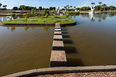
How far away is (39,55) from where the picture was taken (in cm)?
586

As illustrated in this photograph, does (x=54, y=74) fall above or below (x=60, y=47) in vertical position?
below

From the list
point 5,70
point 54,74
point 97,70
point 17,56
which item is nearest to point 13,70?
point 5,70

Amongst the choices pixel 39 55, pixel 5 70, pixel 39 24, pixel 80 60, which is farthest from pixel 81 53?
pixel 39 24

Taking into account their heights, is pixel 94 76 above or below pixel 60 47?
below

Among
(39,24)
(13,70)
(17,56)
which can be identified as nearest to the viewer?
(13,70)

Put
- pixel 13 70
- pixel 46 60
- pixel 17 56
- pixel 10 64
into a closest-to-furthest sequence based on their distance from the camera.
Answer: pixel 13 70
pixel 10 64
pixel 46 60
pixel 17 56

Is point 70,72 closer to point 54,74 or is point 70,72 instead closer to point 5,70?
point 54,74

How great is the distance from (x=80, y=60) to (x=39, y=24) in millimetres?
12682

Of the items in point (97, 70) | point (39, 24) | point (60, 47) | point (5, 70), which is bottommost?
point (5, 70)

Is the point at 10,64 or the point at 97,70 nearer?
the point at 97,70

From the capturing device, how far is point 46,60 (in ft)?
17.4

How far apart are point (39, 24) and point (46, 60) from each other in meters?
12.0

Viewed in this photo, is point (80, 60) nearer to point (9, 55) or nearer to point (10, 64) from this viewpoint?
point (10, 64)

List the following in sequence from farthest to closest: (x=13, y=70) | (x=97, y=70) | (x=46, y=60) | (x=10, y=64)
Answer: (x=46, y=60)
(x=10, y=64)
(x=13, y=70)
(x=97, y=70)
